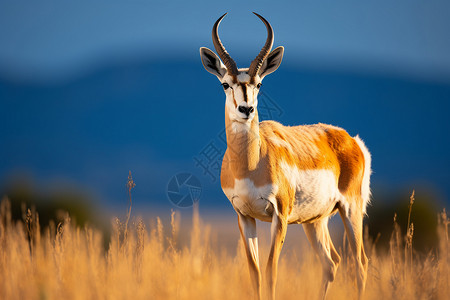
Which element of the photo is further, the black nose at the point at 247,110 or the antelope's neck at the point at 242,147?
the antelope's neck at the point at 242,147

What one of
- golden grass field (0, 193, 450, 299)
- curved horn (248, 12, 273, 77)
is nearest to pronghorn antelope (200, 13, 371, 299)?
curved horn (248, 12, 273, 77)

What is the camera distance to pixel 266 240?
8.41 metres

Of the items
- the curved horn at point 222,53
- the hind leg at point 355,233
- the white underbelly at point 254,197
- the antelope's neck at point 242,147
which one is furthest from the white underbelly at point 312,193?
the curved horn at point 222,53

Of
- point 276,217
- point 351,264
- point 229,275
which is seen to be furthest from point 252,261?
point 351,264

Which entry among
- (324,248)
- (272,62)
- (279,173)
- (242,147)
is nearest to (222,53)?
(272,62)

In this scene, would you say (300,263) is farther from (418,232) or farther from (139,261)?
(418,232)

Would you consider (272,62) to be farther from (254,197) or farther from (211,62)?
(254,197)

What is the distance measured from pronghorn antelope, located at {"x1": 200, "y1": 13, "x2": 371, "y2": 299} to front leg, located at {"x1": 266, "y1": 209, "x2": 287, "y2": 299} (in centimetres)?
1

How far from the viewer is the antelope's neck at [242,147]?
738cm

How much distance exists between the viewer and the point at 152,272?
803cm

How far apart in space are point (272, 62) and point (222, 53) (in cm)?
88

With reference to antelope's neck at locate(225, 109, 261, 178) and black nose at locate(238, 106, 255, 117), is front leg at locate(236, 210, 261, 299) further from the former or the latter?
black nose at locate(238, 106, 255, 117)

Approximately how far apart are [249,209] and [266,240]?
1193 mm

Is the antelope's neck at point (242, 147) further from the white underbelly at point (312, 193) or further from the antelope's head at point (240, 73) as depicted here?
the white underbelly at point (312, 193)
